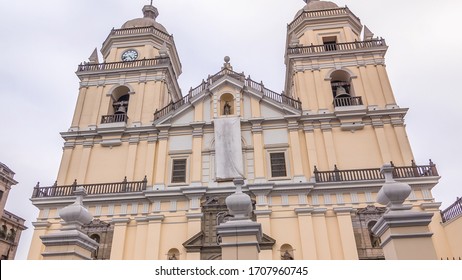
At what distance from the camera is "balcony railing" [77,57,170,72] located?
20859 mm

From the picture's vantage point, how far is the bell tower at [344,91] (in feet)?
55.6

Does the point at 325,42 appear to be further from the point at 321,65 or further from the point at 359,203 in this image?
the point at 359,203

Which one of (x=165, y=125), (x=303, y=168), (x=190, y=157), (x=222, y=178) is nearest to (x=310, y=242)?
(x=303, y=168)

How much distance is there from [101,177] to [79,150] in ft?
7.31

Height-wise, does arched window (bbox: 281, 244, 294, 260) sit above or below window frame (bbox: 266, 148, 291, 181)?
below

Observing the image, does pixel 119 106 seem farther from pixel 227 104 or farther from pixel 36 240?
pixel 36 240

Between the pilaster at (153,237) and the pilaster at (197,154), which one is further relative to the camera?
the pilaster at (197,154)

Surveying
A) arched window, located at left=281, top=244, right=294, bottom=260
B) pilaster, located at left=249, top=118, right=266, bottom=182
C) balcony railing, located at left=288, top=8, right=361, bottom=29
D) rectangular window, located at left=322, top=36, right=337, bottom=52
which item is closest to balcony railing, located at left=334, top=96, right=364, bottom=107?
rectangular window, located at left=322, top=36, right=337, bottom=52

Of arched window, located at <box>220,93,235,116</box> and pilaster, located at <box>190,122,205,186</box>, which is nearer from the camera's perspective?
pilaster, located at <box>190,122,205,186</box>

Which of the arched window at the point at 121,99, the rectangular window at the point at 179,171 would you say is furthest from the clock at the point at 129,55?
the rectangular window at the point at 179,171

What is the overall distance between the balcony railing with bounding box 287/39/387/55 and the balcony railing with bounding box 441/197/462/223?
9.89 m

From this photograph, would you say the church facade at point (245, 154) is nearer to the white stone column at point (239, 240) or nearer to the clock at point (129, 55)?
the clock at point (129, 55)

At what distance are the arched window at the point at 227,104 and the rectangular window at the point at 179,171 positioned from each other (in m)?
3.51

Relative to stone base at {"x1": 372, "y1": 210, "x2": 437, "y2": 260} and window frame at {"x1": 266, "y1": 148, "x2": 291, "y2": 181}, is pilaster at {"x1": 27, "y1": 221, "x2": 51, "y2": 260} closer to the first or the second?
window frame at {"x1": 266, "y1": 148, "x2": 291, "y2": 181}
